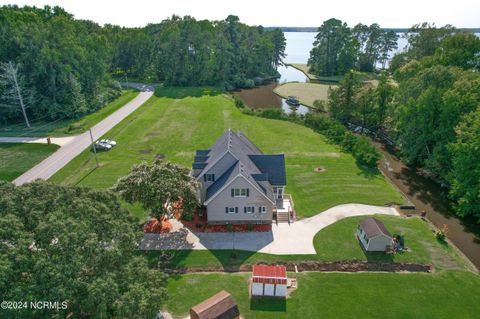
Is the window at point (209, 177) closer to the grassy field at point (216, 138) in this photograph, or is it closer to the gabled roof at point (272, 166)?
the gabled roof at point (272, 166)

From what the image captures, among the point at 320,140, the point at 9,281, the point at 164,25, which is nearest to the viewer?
the point at 9,281

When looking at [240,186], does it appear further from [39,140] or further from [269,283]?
[39,140]

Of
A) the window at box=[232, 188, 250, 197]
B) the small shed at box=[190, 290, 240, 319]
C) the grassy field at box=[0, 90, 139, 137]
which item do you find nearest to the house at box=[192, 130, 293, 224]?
the window at box=[232, 188, 250, 197]

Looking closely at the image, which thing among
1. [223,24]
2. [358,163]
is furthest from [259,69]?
[358,163]

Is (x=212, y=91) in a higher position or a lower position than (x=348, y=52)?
lower

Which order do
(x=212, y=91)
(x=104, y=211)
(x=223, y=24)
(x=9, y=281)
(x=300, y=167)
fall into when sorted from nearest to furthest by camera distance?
(x=9, y=281) < (x=104, y=211) < (x=300, y=167) < (x=212, y=91) < (x=223, y=24)

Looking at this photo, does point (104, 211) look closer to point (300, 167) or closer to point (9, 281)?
point (9, 281)
